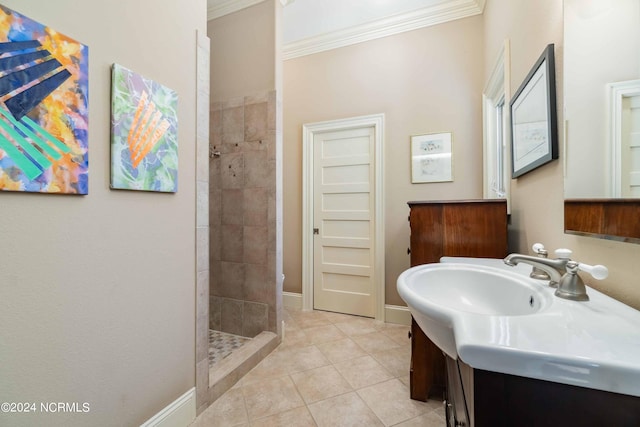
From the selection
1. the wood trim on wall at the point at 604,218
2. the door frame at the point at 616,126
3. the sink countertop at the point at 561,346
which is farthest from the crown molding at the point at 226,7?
the sink countertop at the point at 561,346

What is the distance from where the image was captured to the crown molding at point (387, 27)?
2375 mm

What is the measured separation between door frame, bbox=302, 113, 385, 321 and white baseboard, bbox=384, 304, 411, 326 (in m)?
0.05

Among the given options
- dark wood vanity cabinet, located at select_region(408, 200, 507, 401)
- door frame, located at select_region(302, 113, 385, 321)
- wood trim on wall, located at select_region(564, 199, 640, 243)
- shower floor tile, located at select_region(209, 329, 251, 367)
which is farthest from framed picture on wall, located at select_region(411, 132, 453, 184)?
shower floor tile, located at select_region(209, 329, 251, 367)

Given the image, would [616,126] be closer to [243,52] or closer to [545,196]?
[545,196]

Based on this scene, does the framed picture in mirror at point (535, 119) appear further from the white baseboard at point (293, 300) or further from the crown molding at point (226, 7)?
the white baseboard at point (293, 300)

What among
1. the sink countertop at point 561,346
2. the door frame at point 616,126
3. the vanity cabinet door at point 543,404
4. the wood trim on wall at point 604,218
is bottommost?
the vanity cabinet door at point 543,404

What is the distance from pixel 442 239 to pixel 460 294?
51 centimetres

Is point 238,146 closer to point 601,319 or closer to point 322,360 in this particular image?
point 322,360

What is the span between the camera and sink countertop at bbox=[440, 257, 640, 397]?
403 millimetres

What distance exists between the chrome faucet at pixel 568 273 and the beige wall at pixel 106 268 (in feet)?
4.78

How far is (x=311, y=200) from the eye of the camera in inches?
116

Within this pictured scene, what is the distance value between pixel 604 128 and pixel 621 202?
229 millimetres

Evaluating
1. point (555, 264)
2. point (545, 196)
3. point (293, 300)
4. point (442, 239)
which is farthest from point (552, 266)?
point (293, 300)

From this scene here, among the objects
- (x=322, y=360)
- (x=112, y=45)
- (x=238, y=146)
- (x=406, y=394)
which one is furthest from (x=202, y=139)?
(x=406, y=394)
